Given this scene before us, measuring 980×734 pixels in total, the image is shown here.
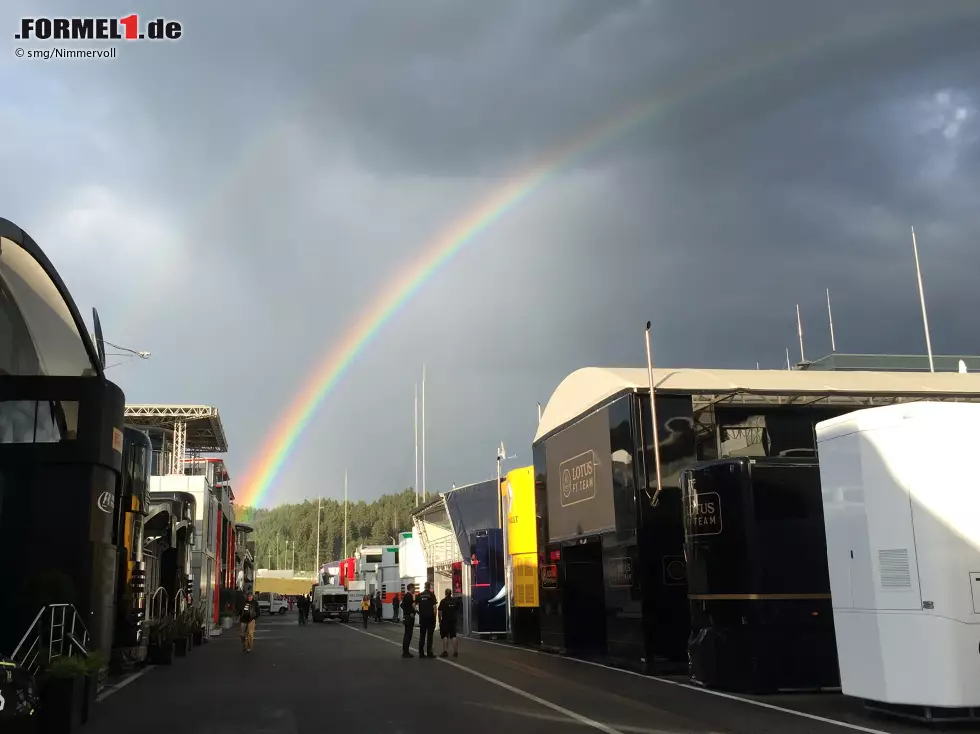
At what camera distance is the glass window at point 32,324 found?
16.2 m

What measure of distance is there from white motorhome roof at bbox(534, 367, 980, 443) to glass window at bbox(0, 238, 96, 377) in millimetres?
11312

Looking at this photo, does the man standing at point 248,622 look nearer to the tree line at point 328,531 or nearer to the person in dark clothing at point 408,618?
the person in dark clothing at point 408,618

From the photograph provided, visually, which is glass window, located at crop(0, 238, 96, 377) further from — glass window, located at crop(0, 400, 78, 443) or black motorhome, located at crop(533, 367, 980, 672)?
black motorhome, located at crop(533, 367, 980, 672)

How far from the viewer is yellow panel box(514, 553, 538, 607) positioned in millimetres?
25609

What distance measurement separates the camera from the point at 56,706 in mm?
10312

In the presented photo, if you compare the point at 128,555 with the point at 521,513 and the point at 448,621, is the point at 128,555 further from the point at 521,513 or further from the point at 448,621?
the point at 521,513

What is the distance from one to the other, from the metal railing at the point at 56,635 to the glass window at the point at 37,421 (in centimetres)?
304

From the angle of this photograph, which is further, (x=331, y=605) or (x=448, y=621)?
(x=331, y=605)

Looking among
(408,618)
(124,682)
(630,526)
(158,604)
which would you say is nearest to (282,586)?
(158,604)

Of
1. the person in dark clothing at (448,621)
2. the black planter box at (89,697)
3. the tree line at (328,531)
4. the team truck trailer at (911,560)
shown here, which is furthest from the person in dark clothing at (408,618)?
the tree line at (328,531)

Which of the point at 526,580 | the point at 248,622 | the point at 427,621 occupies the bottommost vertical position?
the point at 248,622

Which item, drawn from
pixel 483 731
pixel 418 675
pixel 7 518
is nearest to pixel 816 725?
pixel 483 731

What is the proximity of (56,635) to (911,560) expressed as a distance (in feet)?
40.8

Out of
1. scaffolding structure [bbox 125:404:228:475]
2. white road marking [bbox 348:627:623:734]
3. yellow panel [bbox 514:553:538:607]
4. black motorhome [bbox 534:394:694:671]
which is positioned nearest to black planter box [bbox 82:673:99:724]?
white road marking [bbox 348:627:623:734]
